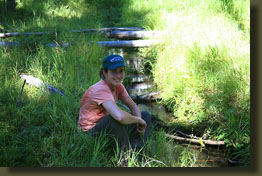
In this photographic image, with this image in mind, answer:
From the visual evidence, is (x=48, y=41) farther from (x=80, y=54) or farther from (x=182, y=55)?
(x=182, y=55)

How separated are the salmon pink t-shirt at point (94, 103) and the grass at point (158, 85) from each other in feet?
0.45

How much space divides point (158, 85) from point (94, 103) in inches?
97.4

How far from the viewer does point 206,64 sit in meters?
4.34

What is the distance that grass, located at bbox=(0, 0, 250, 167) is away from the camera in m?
2.67

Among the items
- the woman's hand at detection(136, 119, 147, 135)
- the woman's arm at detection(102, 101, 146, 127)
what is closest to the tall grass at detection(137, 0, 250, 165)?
the woman's hand at detection(136, 119, 147, 135)

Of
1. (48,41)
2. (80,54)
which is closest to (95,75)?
(80,54)

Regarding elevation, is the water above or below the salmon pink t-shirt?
below

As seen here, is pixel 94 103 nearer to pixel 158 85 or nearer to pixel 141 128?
pixel 141 128

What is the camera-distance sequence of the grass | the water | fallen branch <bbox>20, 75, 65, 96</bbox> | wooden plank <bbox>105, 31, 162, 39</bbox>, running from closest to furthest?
the grass → the water → fallen branch <bbox>20, 75, 65, 96</bbox> → wooden plank <bbox>105, 31, 162, 39</bbox>

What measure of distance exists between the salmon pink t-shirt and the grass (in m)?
0.14

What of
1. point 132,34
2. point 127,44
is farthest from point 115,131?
point 132,34

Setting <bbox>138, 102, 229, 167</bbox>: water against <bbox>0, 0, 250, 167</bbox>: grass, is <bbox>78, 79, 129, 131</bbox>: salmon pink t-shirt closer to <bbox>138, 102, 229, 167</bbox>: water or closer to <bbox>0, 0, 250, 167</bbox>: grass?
<bbox>0, 0, 250, 167</bbox>: grass

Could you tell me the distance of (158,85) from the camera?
500 centimetres

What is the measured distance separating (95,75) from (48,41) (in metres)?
1.39
